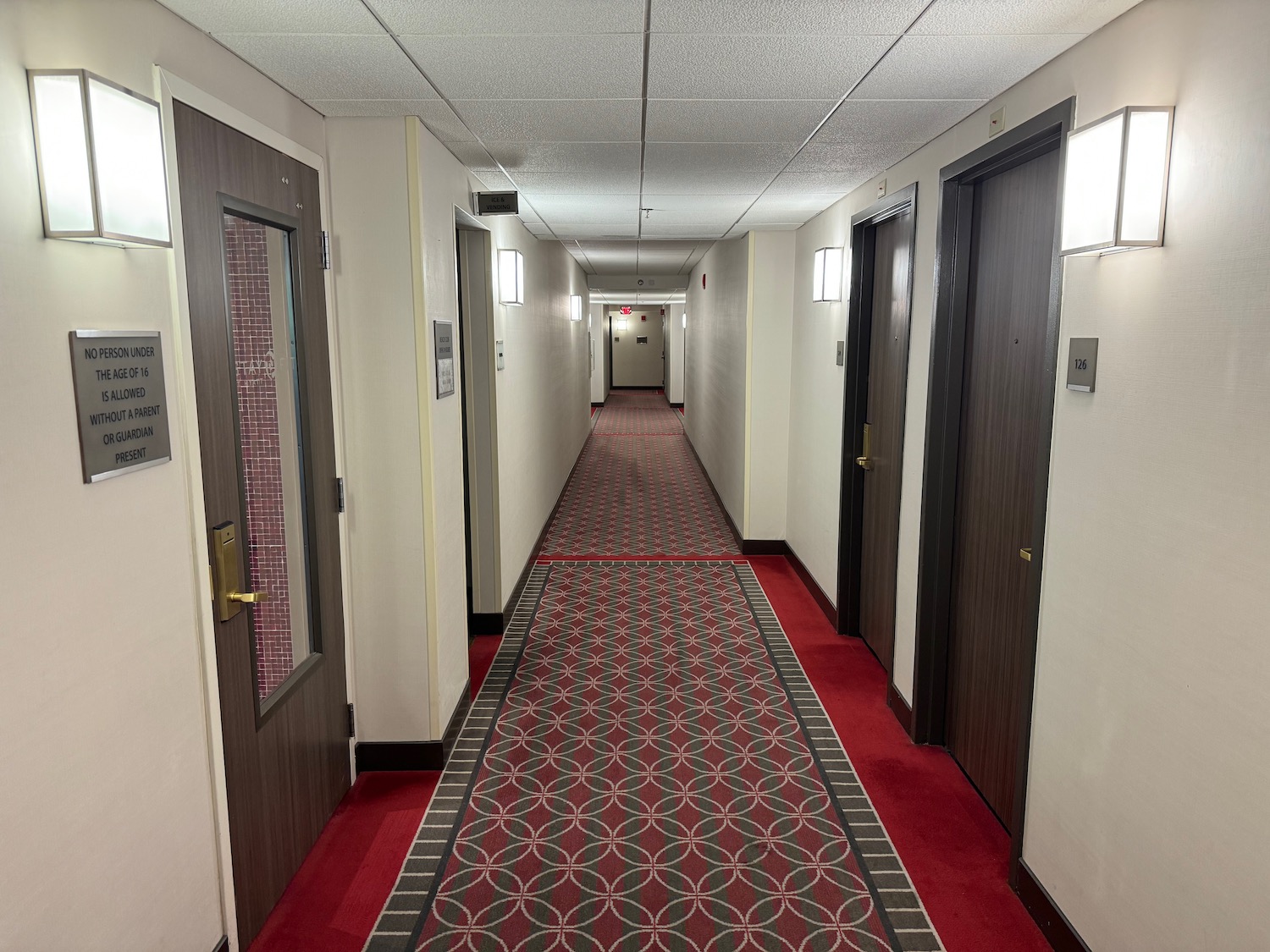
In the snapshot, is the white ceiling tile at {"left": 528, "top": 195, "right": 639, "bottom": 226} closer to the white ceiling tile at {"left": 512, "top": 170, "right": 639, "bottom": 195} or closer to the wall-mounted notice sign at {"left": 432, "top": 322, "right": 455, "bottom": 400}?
the white ceiling tile at {"left": 512, "top": 170, "right": 639, "bottom": 195}

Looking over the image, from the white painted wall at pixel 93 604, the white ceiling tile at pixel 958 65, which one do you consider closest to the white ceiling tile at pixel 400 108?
the white painted wall at pixel 93 604

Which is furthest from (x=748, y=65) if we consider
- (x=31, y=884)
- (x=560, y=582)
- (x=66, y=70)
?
(x=560, y=582)

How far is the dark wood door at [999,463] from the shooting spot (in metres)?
2.70

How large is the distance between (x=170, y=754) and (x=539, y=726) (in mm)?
1960

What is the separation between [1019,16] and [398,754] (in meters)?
3.21

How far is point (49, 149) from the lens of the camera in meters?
1.51

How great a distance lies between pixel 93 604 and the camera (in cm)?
169

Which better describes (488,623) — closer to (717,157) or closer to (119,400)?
(717,157)

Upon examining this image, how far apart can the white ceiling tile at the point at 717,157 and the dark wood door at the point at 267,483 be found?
1.47 metres

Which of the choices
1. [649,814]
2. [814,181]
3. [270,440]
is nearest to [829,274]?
[814,181]

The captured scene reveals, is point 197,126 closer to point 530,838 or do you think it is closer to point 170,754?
point 170,754

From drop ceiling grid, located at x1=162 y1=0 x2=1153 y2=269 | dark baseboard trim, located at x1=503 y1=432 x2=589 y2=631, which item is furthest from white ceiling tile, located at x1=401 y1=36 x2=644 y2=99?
dark baseboard trim, located at x1=503 y1=432 x2=589 y2=631

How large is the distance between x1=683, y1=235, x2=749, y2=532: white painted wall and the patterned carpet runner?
228cm

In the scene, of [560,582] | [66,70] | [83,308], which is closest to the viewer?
[66,70]
